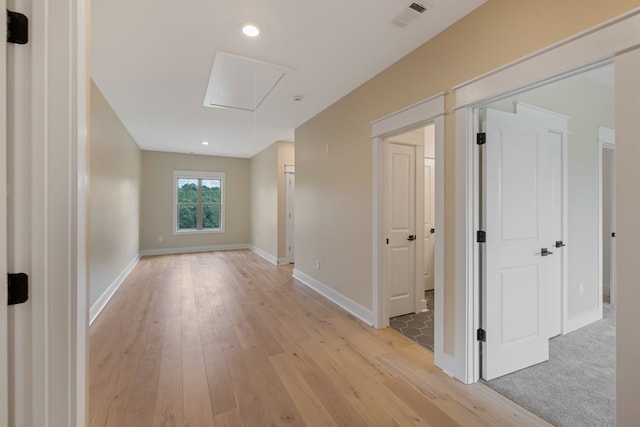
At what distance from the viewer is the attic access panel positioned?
2613mm

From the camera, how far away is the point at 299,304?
3582 millimetres

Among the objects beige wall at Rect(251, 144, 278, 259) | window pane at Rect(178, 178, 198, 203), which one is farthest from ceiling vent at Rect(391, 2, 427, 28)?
window pane at Rect(178, 178, 198, 203)

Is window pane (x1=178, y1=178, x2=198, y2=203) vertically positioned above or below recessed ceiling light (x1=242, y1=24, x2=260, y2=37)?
below

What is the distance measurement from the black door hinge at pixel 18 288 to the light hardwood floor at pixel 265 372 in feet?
4.23

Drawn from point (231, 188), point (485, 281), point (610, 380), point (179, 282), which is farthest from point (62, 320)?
point (231, 188)

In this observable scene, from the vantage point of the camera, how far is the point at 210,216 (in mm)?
7750

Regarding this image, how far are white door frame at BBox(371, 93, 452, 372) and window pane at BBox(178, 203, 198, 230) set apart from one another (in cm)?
618

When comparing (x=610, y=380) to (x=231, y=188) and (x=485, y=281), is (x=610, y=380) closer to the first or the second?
(x=485, y=281)

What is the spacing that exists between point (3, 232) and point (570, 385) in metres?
3.20

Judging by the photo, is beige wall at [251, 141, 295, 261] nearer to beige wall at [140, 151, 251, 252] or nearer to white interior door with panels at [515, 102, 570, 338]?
beige wall at [140, 151, 251, 252]

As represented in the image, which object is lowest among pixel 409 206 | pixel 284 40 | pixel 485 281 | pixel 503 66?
pixel 485 281

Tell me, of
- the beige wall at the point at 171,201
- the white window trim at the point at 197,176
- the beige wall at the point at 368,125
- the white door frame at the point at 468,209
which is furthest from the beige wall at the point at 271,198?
the white door frame at the point at 468,209

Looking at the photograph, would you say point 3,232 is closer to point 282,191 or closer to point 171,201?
point 282,191

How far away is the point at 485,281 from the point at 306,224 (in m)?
2.93
